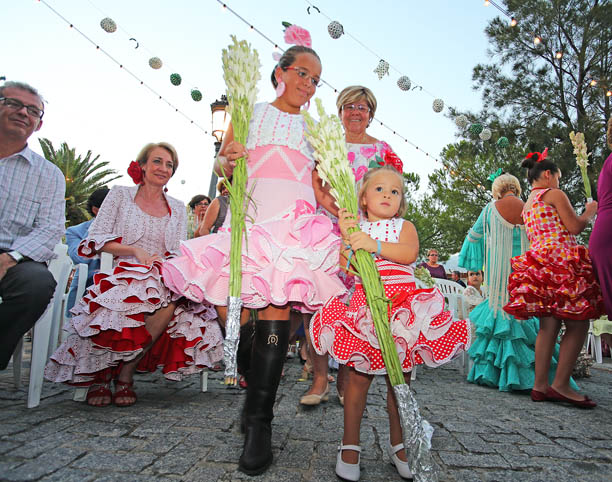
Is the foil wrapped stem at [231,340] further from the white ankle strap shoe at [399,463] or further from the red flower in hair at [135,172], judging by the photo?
the red flower in hair at [135,172]

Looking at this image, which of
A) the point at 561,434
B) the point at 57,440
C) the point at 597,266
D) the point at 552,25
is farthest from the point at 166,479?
the point at 552,25

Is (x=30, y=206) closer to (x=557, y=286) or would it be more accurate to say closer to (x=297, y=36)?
(x=297, y=36)

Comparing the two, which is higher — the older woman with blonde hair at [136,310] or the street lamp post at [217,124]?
→ the street lamp post at [217,124]

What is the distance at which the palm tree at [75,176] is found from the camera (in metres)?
24.3

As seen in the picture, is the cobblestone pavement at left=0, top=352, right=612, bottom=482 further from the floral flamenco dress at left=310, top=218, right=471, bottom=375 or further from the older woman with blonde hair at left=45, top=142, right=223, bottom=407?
the floral flamenco dress at left=310, top=218, right=471, bottom=375

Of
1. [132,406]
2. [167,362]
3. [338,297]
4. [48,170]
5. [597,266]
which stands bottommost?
[132,406]

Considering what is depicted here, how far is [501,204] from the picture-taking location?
4.35 m

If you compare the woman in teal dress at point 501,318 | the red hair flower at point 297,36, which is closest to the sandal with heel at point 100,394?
the red hair flower at point 297,36

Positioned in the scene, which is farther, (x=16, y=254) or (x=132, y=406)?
(x=132, y=406)

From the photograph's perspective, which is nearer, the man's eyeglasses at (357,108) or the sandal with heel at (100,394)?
the sandal with heel at (100,394)

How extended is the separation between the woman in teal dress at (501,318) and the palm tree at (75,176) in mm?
23904

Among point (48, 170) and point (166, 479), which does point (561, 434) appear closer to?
point (166, 479)

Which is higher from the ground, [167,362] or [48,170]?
[48,170]

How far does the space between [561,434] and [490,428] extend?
383mm
